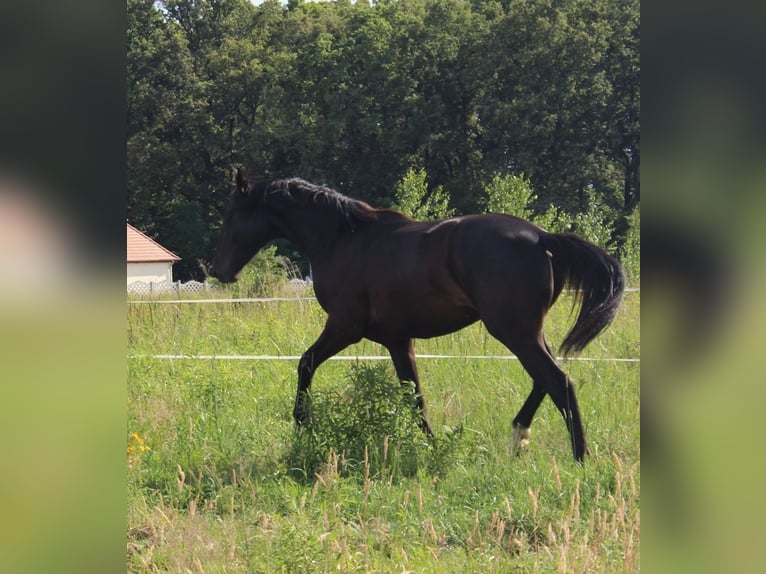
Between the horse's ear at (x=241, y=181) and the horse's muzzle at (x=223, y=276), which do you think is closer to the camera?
the horse's ear at (x=241, y=181)

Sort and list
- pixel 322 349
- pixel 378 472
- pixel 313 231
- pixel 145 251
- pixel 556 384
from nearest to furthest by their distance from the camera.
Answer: pixel 378 472
pixel 556 384
pixel 322 349
pixel 313 231
pixel 145 251

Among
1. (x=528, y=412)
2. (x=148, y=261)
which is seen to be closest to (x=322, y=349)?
(x=528, y=412)

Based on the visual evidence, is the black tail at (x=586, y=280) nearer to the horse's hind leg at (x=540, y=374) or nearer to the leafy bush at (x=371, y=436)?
the horse's hind leg at (x=540, y=374)

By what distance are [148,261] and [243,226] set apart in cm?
2360

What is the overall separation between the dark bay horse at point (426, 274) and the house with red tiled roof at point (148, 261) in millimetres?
21088

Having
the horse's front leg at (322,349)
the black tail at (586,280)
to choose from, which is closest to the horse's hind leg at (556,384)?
the black tail at (586,280)

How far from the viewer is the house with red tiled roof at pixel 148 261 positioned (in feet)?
92.0

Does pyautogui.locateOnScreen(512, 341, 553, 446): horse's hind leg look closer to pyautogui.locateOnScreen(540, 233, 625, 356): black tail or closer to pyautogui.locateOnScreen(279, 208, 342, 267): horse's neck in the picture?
pyautogui.locateOnScreen(540, 233, 625, 356): black tail

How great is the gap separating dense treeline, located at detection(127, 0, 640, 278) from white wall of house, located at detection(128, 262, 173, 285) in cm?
424

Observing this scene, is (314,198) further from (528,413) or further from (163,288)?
(163,288)

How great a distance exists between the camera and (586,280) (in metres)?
5.26

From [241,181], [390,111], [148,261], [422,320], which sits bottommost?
[422,320]
